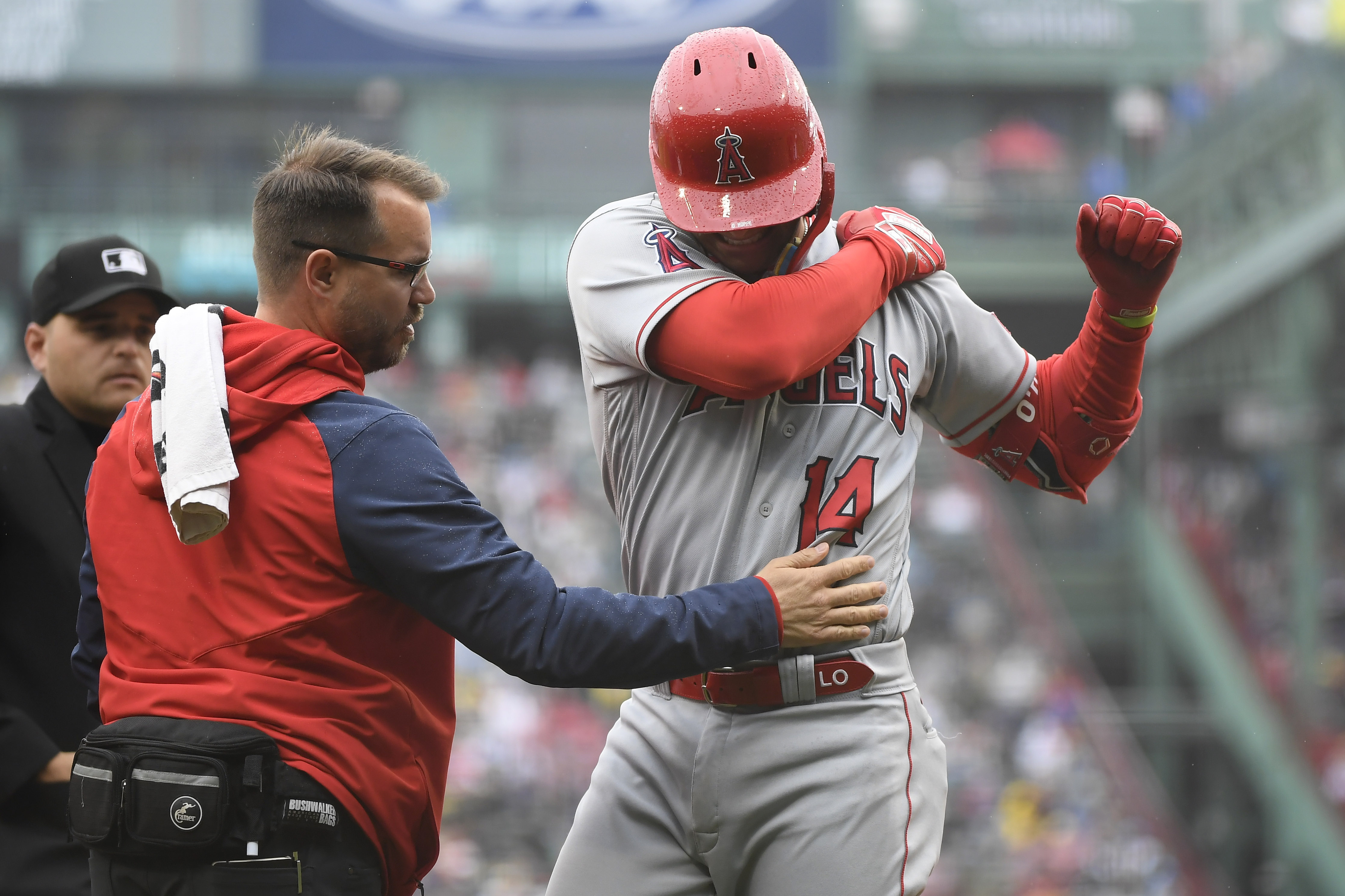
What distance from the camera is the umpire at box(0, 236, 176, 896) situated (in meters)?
2.51

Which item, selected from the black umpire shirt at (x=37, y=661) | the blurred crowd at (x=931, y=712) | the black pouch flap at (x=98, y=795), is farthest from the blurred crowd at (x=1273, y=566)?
the black pouch flap at (x=98, y=795)

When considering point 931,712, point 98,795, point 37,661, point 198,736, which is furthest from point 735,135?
point 931,712

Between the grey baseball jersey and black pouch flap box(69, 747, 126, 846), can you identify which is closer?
black pouch flap box(69, 747, 126, 846)

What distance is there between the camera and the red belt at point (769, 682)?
1.86 metres

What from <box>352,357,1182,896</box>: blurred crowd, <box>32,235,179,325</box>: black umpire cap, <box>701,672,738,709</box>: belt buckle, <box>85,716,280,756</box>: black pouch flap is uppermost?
<box>32,235,179,325</box>: black umpire cap

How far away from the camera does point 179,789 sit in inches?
62.3

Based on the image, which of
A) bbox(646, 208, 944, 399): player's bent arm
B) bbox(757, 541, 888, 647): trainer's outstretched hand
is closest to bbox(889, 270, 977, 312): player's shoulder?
bbox(646, 208, 944, 399): player's bent arm

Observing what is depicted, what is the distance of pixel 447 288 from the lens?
15328 millimetres

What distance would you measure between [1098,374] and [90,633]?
1611mm

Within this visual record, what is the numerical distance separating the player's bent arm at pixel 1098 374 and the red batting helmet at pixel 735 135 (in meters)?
0.45

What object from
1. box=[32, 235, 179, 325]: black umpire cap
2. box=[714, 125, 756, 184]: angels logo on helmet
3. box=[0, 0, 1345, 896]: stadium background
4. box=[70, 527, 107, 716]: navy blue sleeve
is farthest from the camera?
box=[0, 0, 1345, 896]: stadium background

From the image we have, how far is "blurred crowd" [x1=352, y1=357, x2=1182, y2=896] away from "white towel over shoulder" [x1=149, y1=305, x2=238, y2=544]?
30.5 ft

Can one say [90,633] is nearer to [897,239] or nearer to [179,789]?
[179,789]

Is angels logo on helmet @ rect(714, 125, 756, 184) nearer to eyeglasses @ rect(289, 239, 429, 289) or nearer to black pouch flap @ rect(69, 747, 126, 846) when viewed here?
eyeglasses @ rect(289, 239, 429, 289)
